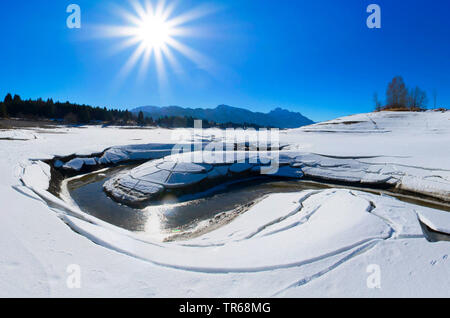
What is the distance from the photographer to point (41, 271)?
2.04 meters

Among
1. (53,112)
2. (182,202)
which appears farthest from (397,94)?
(53,112)

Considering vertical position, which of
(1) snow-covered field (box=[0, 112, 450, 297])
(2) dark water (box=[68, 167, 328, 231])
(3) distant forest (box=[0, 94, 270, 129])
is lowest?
(2) dark water (box=[68, 167, 328, 231])

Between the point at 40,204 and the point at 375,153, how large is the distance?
14.9 meters

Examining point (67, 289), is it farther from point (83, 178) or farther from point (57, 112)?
point (57, 112)

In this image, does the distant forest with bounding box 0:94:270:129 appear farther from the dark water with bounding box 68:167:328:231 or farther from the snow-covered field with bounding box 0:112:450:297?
the snow-covered field with bounding box 0:112:450:297

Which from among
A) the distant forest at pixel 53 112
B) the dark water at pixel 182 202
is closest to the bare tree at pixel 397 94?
the dark water at pixel 182 202

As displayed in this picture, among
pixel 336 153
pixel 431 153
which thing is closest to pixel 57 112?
pixel 336 153

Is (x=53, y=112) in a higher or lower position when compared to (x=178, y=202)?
higher
